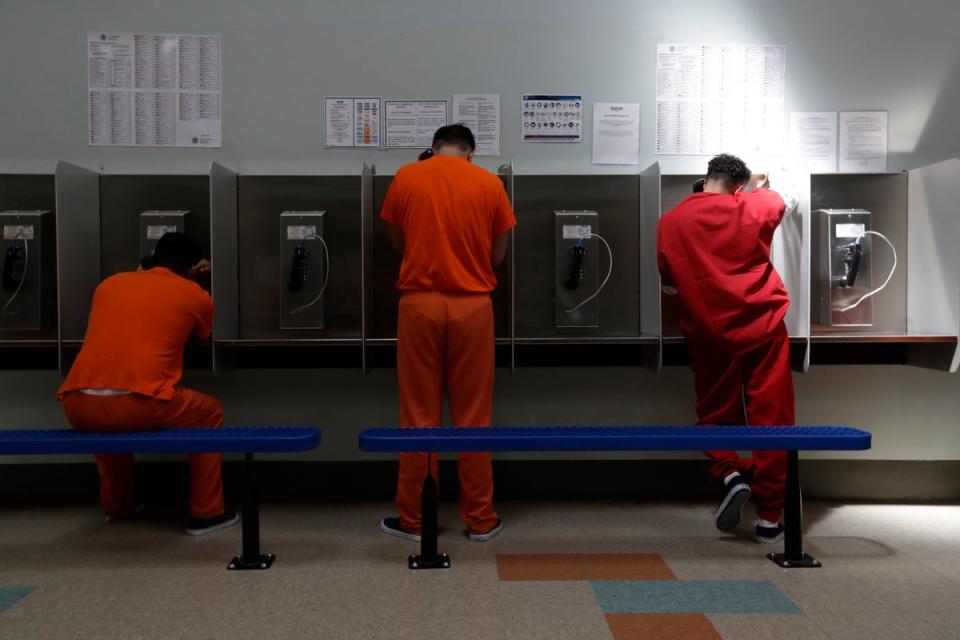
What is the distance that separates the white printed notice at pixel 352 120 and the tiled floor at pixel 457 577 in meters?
1.60

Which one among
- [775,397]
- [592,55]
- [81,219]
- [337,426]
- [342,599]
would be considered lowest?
[342,599]

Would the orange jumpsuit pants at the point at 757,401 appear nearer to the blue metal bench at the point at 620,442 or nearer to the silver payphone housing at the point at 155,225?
the blue metal bench at the point at 620,442

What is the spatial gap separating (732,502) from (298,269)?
6.42 ft

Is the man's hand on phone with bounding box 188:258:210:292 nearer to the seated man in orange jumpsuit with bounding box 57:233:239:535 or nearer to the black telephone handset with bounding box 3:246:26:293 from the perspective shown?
the seated man in orange jumpsuit with bounding box 57:233:239:535

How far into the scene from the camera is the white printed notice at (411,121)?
341 centimetres

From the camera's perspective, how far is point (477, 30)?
11.2 ft

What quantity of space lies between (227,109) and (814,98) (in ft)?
8.54

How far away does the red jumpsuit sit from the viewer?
2764 mm

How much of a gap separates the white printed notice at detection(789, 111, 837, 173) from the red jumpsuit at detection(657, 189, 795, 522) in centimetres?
77

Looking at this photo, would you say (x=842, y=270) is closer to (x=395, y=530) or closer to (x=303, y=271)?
(x=395, y=530)

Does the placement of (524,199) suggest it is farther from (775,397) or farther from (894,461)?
A: (894,461)

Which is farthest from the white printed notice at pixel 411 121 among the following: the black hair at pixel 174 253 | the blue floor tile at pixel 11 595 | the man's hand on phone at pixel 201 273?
the blue floor tile at pixel 11 595

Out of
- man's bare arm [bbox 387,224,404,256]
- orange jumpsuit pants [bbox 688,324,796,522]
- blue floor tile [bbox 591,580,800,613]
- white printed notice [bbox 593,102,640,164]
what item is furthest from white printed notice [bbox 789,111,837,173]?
blue floor tile [bbox 591,580,800,613]

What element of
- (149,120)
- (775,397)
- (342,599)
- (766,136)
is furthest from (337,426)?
(766,136)
